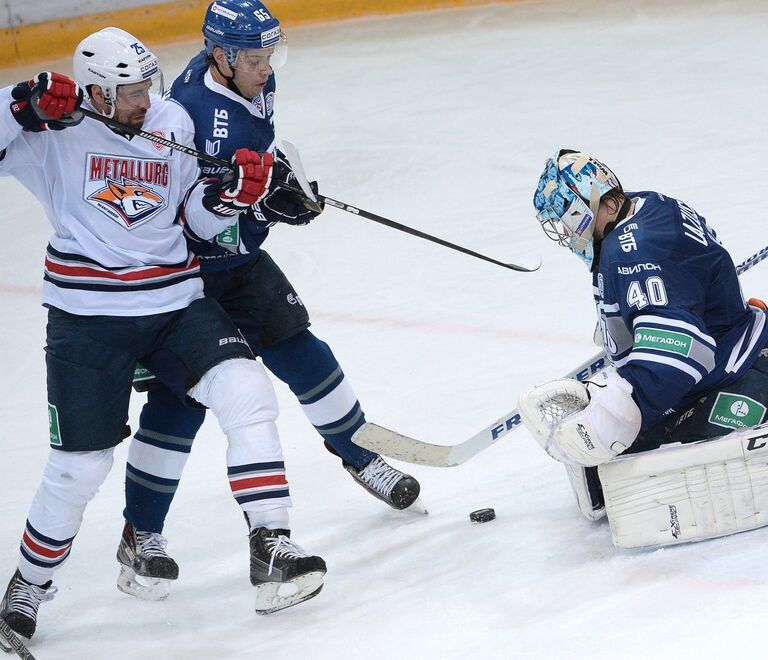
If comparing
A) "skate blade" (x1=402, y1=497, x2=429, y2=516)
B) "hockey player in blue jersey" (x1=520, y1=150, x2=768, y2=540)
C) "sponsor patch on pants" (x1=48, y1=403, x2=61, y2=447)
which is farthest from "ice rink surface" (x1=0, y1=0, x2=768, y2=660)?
"sponsor patch on pants" (x1=48, y1=403, x2=61, y2=447)

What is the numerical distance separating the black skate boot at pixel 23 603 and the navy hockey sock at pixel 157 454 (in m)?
0.31

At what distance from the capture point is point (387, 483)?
320cm

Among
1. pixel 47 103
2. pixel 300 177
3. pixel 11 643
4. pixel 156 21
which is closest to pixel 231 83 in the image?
pixel 300 177

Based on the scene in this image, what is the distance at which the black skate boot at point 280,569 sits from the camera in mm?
2561

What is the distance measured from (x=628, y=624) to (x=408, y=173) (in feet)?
11.8

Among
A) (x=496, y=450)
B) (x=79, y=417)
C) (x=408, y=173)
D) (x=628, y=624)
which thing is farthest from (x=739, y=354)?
(x=408, y=173)

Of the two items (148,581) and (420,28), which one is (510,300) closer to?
(148,581)

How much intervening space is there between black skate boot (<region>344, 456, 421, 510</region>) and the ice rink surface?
7cm

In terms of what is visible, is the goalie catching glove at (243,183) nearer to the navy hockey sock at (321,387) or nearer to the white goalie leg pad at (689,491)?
the navy hockey sock at (321,387)

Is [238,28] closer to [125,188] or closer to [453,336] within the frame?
[125,188]

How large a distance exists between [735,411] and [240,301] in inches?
49.7

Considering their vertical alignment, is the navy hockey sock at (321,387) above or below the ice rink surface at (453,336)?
above

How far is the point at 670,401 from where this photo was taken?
2414 mm

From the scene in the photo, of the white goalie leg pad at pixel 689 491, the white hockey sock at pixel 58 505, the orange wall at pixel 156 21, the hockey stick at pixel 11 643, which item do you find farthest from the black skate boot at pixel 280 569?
the orange wall at pixel 156 21
